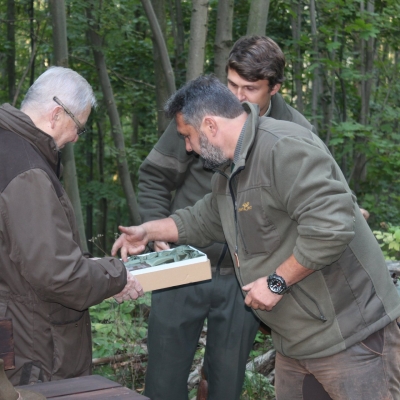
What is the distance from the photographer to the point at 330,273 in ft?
9.13

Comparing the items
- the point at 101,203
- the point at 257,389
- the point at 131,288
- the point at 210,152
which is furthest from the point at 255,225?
the point at 101,203

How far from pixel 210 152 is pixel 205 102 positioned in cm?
23

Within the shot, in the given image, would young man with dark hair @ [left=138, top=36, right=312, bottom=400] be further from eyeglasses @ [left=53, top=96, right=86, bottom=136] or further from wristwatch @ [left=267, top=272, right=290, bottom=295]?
wristwatch @ [left=267, top=272, right=290, bottom=295]

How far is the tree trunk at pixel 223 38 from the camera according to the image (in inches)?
245

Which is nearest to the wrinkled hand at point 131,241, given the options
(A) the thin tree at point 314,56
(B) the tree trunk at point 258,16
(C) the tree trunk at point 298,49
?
(B) the tree trunk at point 258,16

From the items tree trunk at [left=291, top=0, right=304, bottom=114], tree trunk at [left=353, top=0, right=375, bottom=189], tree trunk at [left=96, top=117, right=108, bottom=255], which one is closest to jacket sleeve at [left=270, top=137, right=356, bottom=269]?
tree trunk at [left=291, top=0, right=304, bottom=114]

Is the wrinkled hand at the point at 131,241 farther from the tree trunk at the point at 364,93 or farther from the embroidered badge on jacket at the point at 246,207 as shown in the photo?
the tree trunk at the point at 364,93

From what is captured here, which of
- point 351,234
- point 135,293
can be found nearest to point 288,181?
point 351,234

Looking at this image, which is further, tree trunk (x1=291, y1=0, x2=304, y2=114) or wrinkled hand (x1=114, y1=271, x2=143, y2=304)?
tree trunk (x1=291, y1=0, x2=304, y2=114)

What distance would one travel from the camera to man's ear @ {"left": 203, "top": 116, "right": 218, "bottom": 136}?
287 cm

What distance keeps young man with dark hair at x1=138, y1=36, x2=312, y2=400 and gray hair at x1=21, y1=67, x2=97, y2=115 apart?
0.96 m

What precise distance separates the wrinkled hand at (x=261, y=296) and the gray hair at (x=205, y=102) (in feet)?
2.49

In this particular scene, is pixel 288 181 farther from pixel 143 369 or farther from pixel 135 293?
pixel 143 369

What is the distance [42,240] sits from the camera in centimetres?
256
